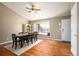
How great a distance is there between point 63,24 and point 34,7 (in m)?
2.83

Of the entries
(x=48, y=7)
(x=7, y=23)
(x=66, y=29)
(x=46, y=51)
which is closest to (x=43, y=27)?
(x=66, y=29)

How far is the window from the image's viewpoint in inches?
336

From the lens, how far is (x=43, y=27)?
8.84 metres

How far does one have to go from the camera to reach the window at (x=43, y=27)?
854 centimetres

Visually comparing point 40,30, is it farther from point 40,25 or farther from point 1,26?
point 1,26

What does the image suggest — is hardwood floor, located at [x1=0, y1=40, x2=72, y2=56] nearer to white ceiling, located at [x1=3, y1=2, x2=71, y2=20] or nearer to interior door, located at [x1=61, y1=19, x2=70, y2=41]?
interior door, located at [x1=61, y1=19, x2=70, y2=41]

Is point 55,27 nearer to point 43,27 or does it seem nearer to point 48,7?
point 43,27

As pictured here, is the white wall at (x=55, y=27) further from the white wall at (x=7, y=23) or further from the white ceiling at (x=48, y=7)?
the white wall at (x=7, y=23)

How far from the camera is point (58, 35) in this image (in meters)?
7.35

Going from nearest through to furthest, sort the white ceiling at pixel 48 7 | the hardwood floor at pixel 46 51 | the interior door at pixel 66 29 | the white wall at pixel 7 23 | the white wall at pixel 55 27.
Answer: the hardwood floor at pixel 46 51, the white ceiling at pixel 48 7, the white wall at pixel 7 23, the interior door at pixel 66 29, the white wall at pixel 55 27

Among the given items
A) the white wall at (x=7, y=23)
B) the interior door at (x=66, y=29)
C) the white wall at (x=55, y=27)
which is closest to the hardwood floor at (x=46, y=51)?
the white wall at (x=7, y=23)

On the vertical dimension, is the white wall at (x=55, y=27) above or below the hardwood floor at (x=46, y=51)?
above

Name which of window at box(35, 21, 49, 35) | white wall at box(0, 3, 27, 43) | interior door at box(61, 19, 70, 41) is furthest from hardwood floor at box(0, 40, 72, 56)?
window at box(35, 21, 49, 35)

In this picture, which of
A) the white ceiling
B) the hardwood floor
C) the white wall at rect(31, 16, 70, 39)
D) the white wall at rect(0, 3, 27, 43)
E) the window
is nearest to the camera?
the hardwood floor
